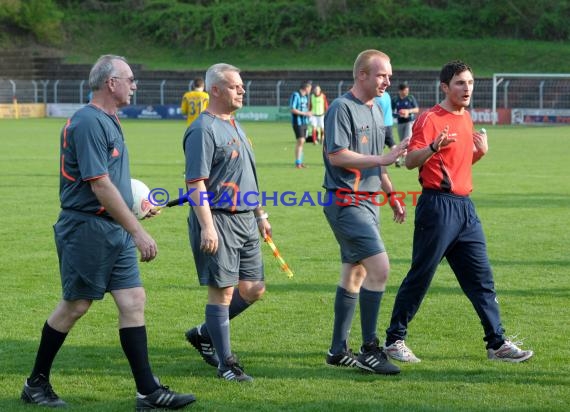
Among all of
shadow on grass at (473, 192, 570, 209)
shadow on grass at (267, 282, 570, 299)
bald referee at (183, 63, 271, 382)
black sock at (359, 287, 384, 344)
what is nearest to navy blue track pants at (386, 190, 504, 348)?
black sock at (359, 287, 384, 344)

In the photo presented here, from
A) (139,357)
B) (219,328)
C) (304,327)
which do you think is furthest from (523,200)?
(139,357)

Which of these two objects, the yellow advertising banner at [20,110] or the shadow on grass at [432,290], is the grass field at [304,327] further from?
the yellow advertising banner at [20,110]

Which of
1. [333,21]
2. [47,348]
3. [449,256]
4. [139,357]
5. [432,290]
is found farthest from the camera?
[333,21]

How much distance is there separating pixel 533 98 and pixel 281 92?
1290cm

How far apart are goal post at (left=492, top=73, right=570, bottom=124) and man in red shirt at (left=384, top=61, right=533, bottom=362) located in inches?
1377

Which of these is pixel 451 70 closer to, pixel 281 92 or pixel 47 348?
pixel 47 348

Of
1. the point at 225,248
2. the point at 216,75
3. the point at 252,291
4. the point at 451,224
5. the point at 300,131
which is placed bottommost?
the point at 300,131

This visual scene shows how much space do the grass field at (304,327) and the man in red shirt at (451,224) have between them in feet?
0.78

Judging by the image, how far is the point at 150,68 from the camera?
191 feet

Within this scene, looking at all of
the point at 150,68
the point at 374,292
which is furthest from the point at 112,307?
the point at 150,68

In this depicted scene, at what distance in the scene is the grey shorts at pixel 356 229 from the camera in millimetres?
6223

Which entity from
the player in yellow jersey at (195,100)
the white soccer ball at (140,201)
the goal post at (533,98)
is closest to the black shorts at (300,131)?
the player in yellow jersey at (195,100)

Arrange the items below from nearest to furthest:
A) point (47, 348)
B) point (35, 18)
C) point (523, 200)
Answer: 1. point (47, 348)
2. point (523, 200)
3. point (35, 18)

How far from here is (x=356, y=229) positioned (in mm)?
6242
